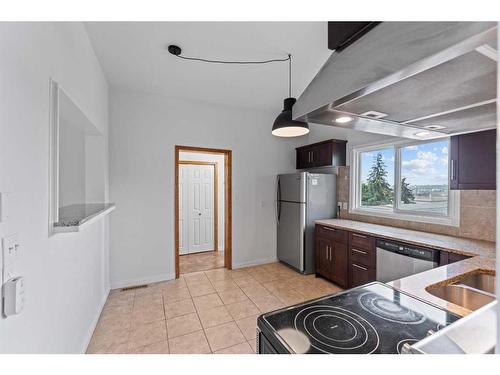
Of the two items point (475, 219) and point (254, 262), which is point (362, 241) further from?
point (254, 262)

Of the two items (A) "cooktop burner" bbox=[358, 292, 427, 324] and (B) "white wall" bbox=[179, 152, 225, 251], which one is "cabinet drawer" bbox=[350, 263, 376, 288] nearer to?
(A) "cooktop burner" bbox=[358, 292, 427, 324]

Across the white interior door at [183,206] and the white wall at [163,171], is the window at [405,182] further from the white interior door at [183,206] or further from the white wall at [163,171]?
the white interior door at [183,206]

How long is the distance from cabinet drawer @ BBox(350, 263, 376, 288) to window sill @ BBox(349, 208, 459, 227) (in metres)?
0.86

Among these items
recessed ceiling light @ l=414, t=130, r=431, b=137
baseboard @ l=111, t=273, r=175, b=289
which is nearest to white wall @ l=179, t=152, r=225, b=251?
baseboard @ l=111, t=273, r=175, b=289

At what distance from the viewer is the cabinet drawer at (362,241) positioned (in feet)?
8.71

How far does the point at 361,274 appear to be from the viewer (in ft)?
9.14

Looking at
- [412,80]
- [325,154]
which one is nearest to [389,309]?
[412,80]

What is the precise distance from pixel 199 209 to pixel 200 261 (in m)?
1.12

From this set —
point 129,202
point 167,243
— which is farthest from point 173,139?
point 167,243

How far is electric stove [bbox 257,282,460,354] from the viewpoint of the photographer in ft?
2.60
